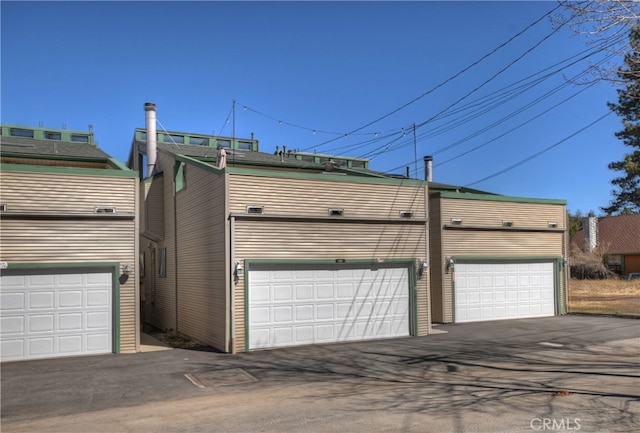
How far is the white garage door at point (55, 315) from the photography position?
11.7 m

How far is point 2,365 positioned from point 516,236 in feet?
52.4

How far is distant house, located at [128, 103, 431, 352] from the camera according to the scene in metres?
12.9

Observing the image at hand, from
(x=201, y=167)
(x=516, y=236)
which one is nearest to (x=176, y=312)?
(x=201, y=167)

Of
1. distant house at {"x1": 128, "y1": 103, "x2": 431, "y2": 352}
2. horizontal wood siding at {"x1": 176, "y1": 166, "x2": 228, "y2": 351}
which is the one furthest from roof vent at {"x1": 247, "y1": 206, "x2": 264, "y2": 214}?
horizontal wood siding at {"x1": 176, "y1": 166, "x2": 228, "y2": 351}

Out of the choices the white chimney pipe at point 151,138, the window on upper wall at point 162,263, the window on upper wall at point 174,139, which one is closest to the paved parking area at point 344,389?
the window on upper wall at point 162,263

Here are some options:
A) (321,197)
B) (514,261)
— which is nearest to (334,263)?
(321,197)

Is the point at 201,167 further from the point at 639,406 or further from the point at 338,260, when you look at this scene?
the point at 639,406

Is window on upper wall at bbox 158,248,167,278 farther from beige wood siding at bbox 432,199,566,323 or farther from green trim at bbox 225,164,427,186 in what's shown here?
beige wood siding at bbox 432,199,566,323

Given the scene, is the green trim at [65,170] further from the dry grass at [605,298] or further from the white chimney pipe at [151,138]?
the dry grass at [605,298]

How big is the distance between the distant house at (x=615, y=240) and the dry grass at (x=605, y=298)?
9072mm

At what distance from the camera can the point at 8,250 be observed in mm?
11672

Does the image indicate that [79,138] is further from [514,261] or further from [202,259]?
[514,261]

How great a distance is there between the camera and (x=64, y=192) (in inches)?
480

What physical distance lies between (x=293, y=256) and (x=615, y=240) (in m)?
41.3
